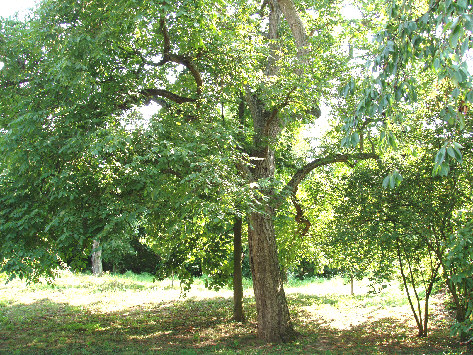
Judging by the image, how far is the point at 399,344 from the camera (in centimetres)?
889

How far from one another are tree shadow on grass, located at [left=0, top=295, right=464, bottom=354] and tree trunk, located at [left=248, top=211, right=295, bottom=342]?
1.05 feet

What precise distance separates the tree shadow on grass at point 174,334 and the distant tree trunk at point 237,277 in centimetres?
34

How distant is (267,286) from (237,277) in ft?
7.76

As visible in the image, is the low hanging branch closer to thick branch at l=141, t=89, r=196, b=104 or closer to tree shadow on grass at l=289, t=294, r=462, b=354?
tree shadow on grass at l=289, t=294, r=462, b=354

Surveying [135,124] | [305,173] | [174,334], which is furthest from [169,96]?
[174,334]

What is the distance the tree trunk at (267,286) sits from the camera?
355 inches

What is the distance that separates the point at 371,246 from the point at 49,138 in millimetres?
6351

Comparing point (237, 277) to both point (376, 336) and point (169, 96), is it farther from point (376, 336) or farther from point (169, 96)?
point (169, 96)

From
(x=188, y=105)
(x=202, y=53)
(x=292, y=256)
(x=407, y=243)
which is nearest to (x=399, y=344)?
(x=407, y=243)

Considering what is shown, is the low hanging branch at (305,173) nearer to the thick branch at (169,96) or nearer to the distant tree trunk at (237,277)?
the distant tree trunk at (237,277)

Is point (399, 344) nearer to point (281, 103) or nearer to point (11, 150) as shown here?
point (281, 103)

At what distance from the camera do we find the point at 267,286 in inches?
357

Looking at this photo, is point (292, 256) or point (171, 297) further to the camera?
point (171, 297)

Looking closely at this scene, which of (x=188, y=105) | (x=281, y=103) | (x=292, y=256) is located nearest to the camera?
(x=188, y=105)
